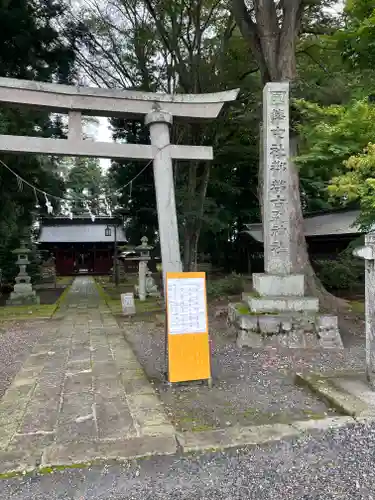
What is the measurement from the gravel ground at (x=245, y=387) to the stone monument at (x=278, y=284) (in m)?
0.26

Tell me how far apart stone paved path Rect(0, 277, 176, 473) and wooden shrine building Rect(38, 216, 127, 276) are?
872 inches

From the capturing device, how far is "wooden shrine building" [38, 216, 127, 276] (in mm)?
27328

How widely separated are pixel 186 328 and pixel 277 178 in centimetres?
330

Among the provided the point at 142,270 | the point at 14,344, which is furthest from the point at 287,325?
the point at 142,270

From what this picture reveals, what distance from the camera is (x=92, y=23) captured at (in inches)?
524

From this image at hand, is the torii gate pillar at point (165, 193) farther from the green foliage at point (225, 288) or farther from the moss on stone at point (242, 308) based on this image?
the green foliage at point (225, 288)

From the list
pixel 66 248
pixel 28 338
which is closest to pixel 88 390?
pixel 28 338

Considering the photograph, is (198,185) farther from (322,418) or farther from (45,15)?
(322,418)

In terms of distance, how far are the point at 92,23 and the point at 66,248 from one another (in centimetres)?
1744

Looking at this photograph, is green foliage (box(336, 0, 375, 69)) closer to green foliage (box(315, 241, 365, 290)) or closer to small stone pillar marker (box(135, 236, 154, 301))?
green foliage (box(315, 241, 365, 290))

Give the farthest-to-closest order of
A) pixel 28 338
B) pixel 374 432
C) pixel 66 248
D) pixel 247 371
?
pixel 66 248 → pixel 28 338 → pixel 247 371 → pixel 374 432

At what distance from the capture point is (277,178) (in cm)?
617

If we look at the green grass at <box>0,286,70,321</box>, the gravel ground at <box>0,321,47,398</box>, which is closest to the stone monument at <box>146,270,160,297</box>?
the green grass at <box>0,286,70,321</box>

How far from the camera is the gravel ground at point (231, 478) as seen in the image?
2.28 meters
